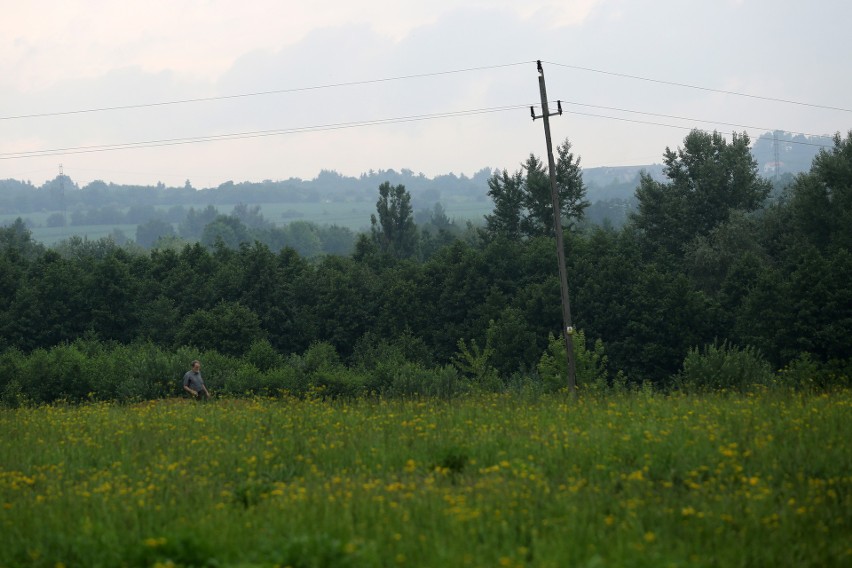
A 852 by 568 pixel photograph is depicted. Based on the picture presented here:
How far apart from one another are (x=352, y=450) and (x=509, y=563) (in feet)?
19.3

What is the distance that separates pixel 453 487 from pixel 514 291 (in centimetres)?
6074

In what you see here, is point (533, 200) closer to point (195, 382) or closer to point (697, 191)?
point (697, 191)

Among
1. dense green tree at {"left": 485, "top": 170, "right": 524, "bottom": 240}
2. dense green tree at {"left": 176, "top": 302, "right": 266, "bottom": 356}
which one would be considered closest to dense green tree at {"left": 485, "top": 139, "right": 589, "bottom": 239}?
dense green tree at {"left": 485, "top": 170, "right": 524, "bottom": 240}

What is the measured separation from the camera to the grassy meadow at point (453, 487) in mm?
8922

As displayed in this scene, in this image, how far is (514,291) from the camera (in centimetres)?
7175

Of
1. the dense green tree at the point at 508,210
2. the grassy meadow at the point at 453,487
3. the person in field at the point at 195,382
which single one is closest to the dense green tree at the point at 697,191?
the dense green tree at the point at 508,210

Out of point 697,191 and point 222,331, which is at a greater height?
point 697,191

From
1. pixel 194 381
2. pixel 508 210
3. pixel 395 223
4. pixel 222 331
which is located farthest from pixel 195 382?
pixel 395 223

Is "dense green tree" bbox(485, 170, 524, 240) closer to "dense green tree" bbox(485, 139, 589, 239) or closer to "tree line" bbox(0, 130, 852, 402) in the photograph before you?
"dense green tree" bbox(485, 139, 589, 239)

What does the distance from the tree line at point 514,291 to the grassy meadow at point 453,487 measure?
126ft

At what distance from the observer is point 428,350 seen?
67312 mm

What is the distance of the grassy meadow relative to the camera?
8.92 metres

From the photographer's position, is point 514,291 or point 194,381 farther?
point 514,291

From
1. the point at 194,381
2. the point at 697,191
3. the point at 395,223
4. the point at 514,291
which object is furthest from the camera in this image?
the point at 395,223
